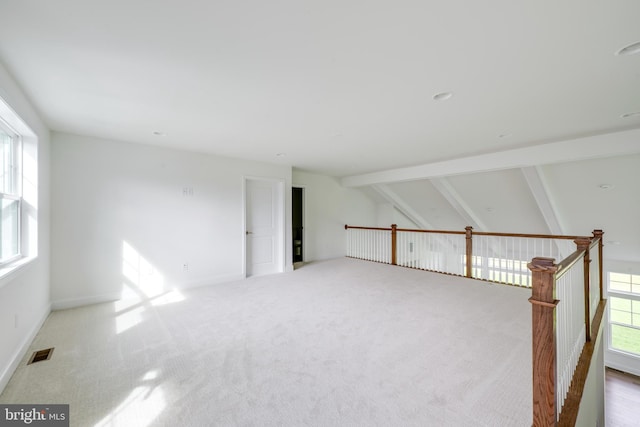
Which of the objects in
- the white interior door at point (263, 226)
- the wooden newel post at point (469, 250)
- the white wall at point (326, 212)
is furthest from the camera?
the white wall at point (326, 212)

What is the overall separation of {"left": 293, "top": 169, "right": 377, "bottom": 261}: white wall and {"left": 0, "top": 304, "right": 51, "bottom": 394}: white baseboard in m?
4.70

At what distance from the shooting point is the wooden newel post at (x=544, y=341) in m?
1.30

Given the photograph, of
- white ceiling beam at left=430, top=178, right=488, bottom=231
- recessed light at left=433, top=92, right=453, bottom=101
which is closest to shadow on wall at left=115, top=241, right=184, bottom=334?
recessed light at left=433, top=92, right=453, bottom=101

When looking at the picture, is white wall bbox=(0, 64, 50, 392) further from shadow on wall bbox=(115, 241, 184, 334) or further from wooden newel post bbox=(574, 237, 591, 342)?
wooden newel post bbox=(574, 237, 591, 342)

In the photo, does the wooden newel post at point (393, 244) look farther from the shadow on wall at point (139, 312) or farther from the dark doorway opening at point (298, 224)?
the shadow on wall at point (139, 312)

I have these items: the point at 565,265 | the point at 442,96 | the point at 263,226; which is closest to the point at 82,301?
the point at 263,226

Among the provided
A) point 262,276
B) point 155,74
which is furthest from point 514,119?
point 262,276

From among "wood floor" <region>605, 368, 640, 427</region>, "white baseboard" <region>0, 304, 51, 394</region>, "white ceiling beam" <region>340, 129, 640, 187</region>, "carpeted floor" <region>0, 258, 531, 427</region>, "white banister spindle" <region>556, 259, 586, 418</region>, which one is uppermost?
"white ceiling beam" <region>340, 129, 640, 187</region>

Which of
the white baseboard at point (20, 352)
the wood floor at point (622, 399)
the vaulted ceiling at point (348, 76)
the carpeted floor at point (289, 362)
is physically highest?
the vaulted ceiling at point (348, 76)

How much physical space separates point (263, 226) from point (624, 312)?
9.05 meters

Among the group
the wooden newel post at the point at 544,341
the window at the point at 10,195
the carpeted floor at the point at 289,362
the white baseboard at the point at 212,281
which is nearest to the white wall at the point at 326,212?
the white baseboard at the point at 212,281

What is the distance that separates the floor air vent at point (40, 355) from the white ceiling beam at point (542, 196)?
676 cm

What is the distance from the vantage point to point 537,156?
13.3ft

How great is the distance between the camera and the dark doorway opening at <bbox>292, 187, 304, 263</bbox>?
6.71 meters
